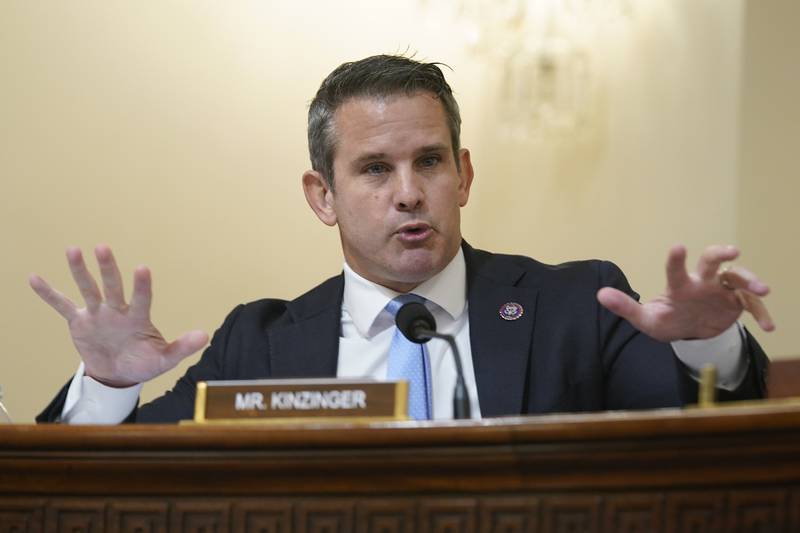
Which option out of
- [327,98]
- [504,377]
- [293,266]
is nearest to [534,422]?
[504,377]

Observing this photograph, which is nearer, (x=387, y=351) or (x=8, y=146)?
(x=387, y=351)

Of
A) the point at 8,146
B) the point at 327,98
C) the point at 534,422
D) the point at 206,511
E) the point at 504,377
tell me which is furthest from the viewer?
the point at 8,146

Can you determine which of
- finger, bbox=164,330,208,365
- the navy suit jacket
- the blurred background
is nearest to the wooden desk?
finger, bbox=164,330,208,365

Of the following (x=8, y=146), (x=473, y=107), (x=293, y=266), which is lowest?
(x=293, y=266)

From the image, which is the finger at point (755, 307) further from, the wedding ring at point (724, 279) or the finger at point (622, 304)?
the finger at point (622, 304)

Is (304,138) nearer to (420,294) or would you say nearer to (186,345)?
(420,294)

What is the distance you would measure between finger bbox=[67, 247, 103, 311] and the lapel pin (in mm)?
1102

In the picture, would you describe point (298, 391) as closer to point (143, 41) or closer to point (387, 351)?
point (387, 351)

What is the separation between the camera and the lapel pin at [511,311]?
3213mm

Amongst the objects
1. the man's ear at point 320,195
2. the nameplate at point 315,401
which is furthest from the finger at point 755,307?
the man's ear at point 320,195

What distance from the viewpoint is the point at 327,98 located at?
3504 mm

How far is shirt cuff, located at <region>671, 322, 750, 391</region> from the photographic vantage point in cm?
256

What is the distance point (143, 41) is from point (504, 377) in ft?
8.32

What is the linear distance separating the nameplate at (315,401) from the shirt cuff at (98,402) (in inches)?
29.9
